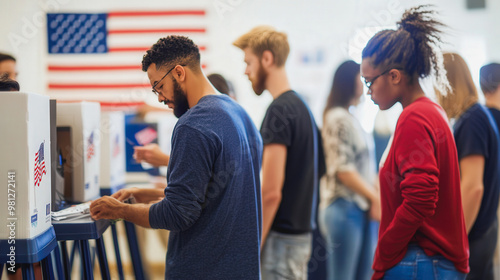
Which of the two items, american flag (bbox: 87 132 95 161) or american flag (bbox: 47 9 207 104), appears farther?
american flag (bbox: 47 9 207 104)

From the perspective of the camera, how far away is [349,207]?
123 inches

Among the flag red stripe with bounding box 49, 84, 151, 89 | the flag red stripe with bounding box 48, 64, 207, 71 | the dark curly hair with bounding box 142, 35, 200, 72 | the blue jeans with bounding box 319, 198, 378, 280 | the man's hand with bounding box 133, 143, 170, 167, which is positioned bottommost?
the blue jeans with bounding box 319, 198, 378, 280

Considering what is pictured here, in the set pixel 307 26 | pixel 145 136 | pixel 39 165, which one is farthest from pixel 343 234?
pixel 307 26

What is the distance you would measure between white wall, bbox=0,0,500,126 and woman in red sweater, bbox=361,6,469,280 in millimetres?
2987

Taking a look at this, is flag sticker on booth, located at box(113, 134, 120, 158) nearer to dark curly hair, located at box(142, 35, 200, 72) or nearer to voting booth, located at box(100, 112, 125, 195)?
voting booth, located at box(100, 112, 125, 195)

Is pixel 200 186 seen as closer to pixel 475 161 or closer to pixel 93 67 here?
pixel 475 161

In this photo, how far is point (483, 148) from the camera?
212 centimetres

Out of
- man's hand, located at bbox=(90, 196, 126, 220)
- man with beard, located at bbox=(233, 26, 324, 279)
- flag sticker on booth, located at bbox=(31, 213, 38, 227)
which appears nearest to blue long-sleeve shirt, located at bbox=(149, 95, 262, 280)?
man's hand, located at bbox=(90, 196, 126, 220)

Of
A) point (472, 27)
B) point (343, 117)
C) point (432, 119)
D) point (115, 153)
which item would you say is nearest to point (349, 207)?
point (343, 117)

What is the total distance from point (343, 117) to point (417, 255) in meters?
1.67

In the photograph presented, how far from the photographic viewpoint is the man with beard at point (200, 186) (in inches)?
55.4

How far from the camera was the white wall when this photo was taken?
453 cm

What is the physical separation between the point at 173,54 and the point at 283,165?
0.89 meters

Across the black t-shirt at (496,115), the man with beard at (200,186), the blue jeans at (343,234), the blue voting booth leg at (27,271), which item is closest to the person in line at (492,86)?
the black t-shirt at (496,115)
